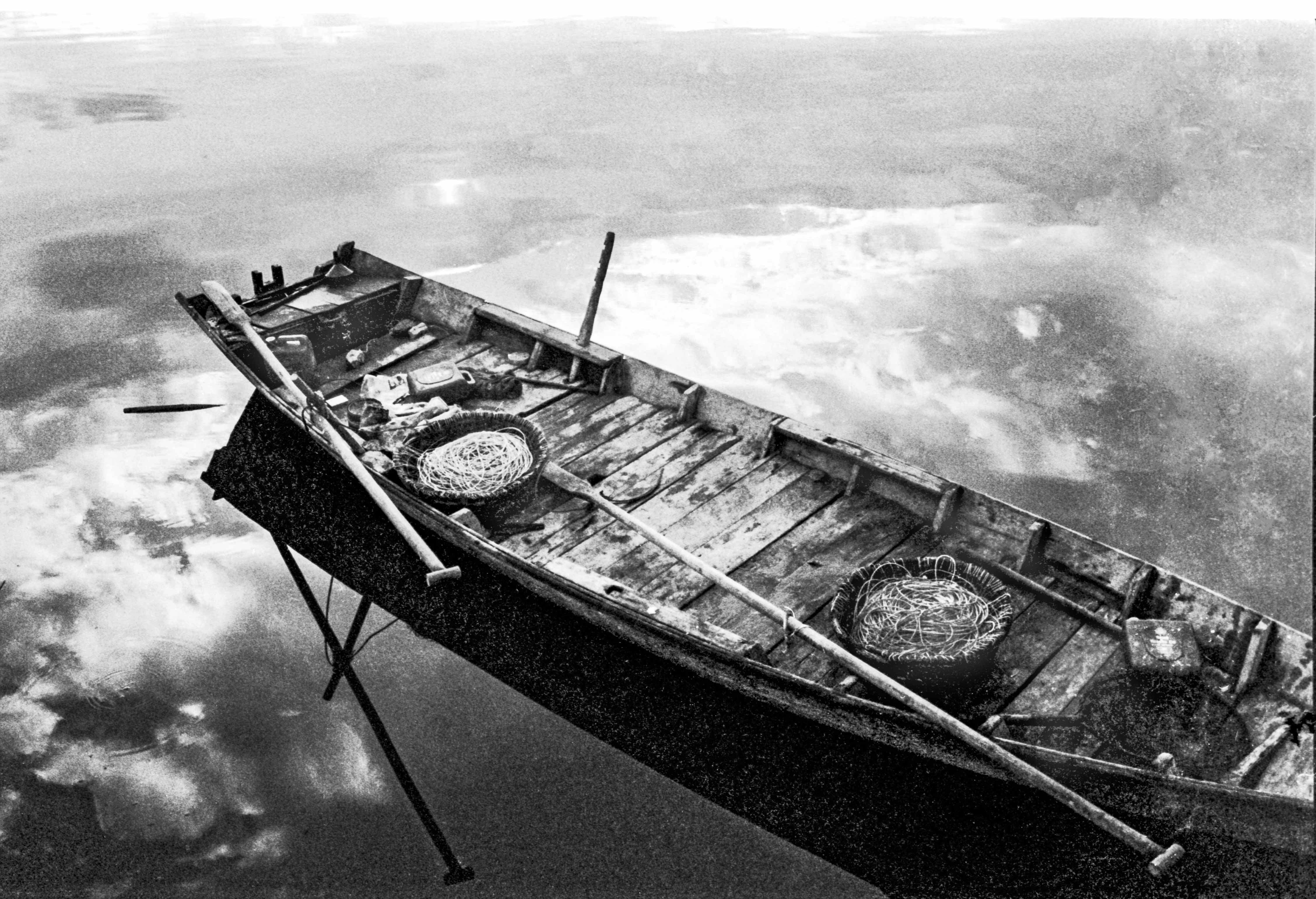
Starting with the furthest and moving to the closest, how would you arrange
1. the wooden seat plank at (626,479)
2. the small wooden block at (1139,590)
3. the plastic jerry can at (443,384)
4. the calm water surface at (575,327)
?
1. the plastic jerry can at (443,384)
2. the wooden seat plank at (626,479)
3. the calm water surface at (575,327)
4. the small wooden block at (1139,590)

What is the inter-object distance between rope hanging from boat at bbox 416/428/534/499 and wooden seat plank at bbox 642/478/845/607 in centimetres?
130

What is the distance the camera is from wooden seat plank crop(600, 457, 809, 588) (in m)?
6.82

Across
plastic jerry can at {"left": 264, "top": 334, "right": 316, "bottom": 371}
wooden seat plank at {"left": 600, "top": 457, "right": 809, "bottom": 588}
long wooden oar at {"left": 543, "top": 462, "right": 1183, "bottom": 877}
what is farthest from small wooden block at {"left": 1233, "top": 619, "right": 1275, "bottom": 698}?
plastic jerry can at {"left": 264, "top": 334, "right": 316, "bottom": 371}

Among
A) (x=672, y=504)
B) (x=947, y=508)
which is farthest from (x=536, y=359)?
(x=947, y=508)

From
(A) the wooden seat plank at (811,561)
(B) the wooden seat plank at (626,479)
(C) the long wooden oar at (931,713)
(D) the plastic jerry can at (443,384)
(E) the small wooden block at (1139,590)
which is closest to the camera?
(C) the long wooden oar at (931,713)

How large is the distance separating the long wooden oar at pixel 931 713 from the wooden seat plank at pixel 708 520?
1.00 ft

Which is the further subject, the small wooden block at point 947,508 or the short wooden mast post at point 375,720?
the small wooden block at point 947,508

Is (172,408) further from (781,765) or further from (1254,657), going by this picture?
(1254,657)

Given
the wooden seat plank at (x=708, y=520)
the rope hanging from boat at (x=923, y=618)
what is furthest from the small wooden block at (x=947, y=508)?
the wooden seat plank at (x=708, y=520)

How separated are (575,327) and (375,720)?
612 cm

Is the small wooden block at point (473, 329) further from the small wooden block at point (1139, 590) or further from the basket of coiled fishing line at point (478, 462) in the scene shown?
Result: the small wooden block at point (1139, 590)

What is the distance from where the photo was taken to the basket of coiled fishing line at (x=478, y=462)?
23.3 ft

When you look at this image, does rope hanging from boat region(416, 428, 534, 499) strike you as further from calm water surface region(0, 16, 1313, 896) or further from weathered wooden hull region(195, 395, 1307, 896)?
calm water surface region(0, 16, 1313, 896)

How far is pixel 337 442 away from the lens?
24.6 ft
